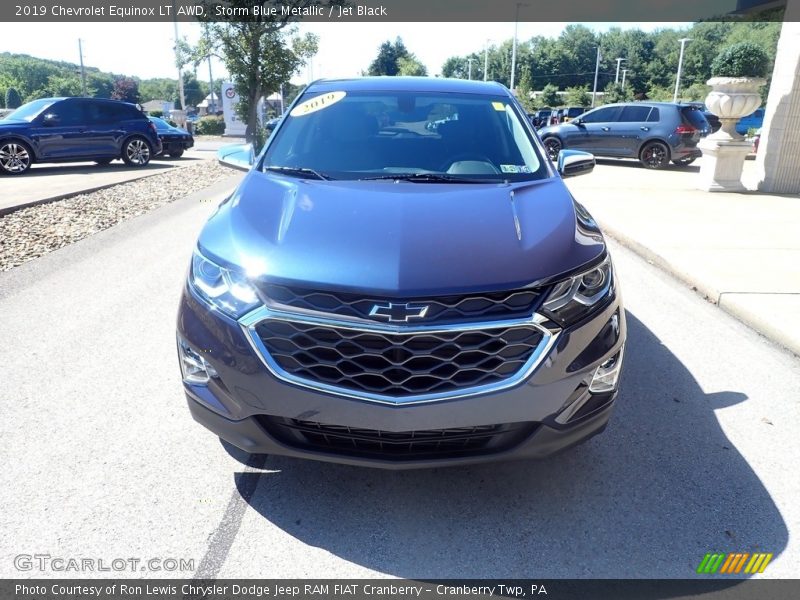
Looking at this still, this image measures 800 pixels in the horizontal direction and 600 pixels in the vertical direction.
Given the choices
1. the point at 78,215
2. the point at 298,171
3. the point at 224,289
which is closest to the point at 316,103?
the point at 298,171

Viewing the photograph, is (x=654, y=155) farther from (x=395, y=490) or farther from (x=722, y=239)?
(x=395, y=490)

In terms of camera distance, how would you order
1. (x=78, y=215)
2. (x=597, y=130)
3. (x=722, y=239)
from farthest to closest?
(x=597, y=130)
(x=78, y=215)
(x=722, y=239)

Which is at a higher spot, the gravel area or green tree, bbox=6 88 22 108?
the gravel area

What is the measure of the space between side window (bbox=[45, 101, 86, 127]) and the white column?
49.7 ft

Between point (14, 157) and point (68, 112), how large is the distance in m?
1.71

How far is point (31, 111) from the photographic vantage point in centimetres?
1521

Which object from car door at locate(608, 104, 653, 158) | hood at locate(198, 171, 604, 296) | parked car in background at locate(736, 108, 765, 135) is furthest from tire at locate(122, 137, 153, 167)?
parked car in background at locate(736, 108, 765, 135)

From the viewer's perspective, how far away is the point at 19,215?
8.98m

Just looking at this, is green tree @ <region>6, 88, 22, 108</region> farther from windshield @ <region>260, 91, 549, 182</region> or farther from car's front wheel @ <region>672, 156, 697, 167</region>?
windshield @ <region>260, 91, 549, 182</region>

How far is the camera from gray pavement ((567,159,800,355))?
5125 millimetres

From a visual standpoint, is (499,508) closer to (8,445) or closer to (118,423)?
(118,423)

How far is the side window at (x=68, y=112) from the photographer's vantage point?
15266 mm

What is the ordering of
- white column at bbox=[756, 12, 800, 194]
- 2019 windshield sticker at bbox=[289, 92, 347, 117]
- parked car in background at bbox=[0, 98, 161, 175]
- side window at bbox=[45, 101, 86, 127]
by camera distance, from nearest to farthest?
2019 windshield sticker at bbox=[289, 92, 347, 117] → white column at bbox=[756, 12, 800, 194] → parked car in background at bbox=[0, 98, 161, 175] → side window at bbox=[45, 101, 86, 127]
